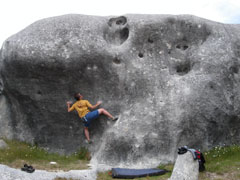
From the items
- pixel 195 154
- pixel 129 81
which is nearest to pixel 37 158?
pixel 129 81

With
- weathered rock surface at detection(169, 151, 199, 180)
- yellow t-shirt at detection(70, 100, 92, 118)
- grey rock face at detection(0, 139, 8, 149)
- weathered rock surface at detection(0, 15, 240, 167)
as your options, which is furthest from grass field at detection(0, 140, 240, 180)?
yellow t-shirt at detection(70, 100, 92, 118)

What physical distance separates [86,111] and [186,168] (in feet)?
13.7

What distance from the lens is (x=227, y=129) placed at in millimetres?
9898

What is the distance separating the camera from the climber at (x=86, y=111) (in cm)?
991

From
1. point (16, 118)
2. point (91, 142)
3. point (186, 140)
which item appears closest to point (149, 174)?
point (186, 140)

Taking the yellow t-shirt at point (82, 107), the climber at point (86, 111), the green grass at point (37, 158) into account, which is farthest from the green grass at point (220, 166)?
the yellow t-shirt at point (82, 107)

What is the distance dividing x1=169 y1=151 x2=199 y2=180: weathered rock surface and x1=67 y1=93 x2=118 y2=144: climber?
330cm

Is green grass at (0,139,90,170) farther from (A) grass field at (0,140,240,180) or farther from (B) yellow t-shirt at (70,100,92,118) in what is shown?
(B) yellow t-shirt at (70,100,92,118)

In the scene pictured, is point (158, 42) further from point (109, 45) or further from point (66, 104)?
point (66, 104)

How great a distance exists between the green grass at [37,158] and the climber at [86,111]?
73 cm

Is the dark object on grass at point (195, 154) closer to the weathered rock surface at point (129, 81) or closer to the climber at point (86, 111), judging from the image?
the weathered rock surface at point (129, 81)

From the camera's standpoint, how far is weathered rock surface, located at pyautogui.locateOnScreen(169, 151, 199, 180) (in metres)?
6.95

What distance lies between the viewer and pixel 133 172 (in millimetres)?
8195

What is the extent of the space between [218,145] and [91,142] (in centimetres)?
423
